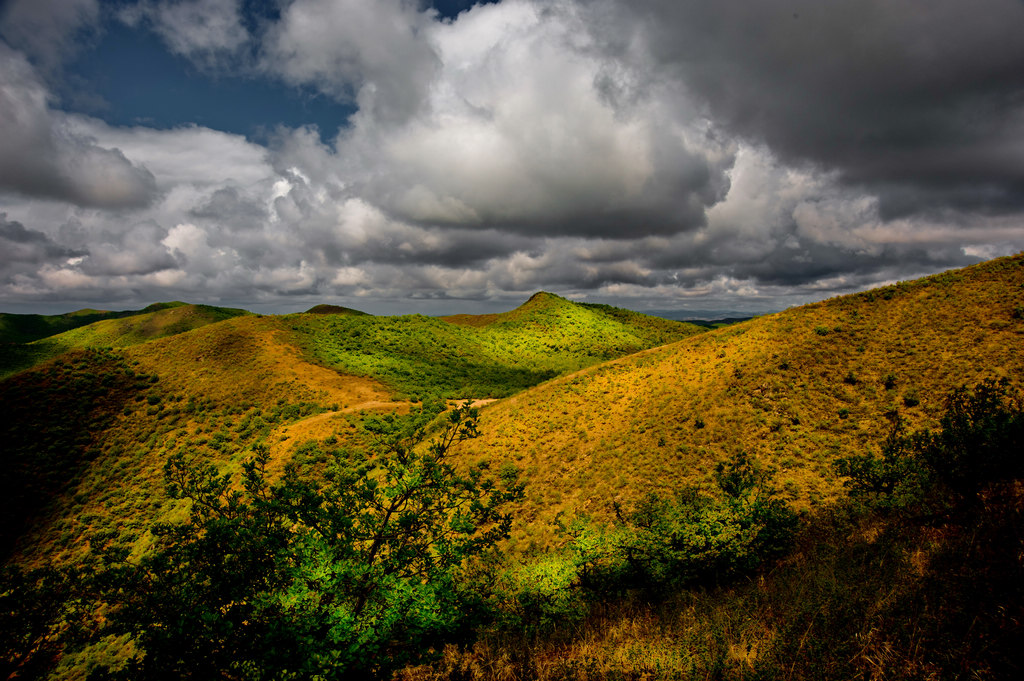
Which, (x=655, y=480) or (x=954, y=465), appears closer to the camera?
(x=954, y=465)

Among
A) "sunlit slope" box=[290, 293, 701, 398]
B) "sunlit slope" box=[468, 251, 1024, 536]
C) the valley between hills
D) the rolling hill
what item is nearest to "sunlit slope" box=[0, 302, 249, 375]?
"sunlit slope" box=[290, 293, 701, 398]

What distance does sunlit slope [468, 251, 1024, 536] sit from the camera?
2111 cm

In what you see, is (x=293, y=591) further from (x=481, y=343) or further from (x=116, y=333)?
(x=116, y=333)

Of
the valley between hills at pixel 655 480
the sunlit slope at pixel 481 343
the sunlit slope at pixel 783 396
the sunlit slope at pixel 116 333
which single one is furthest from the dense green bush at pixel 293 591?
the sunlit slope at pixel 116 333

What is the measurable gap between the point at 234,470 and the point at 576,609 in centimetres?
3371

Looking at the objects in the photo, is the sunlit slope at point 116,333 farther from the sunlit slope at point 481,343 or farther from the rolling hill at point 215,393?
the rolling hill at point 215,393

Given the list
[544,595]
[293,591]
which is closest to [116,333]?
[293,591]

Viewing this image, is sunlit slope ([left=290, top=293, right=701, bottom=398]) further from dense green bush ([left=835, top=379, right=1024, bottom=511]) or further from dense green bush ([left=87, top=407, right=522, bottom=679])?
dense green bush ([left=87, top=407, right=522, bottom=679])

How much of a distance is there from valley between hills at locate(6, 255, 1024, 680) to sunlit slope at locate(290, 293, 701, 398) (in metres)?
2.85

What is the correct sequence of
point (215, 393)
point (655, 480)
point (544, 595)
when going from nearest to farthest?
point (544, 595) < point (655, 480) < point (215, 393)

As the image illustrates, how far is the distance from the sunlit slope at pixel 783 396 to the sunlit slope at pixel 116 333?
5022 inches

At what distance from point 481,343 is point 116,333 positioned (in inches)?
5164

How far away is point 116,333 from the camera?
131m

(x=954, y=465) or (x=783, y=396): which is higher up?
(x=954, y=465)
